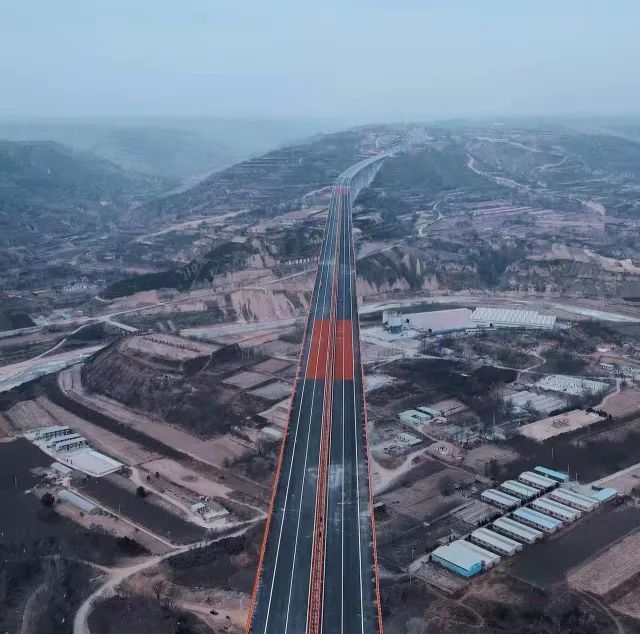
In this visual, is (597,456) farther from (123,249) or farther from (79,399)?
(123,249)

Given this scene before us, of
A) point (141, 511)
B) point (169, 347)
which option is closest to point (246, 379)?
point (169, 347)

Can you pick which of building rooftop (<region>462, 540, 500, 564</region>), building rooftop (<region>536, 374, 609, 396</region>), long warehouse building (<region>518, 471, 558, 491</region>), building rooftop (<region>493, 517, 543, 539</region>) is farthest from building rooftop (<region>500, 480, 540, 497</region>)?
building rooftop (<region>536, 374, 609, 396</region>)

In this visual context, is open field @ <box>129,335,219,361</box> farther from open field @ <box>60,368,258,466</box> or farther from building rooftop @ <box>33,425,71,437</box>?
building rooftop @ <box>33,425,71,437</box>

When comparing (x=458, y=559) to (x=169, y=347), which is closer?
(x=458, y=559)

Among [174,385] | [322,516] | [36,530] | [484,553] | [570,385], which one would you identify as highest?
[322,516]

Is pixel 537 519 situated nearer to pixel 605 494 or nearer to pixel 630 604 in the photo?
pixel 605 494

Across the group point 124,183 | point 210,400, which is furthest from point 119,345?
point 124,183
